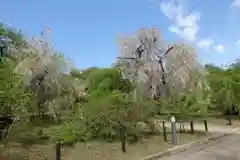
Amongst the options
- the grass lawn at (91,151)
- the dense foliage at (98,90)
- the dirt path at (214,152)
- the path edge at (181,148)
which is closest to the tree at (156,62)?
the dense foliage at (98,90)

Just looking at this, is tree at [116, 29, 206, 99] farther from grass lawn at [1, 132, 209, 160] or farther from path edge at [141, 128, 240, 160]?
grass lawn at [1, 132, 209, 160]

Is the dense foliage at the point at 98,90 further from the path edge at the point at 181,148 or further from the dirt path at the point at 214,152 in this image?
the dirt path at the point at 214,152

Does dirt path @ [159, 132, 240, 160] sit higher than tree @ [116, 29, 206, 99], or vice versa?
tree @ [116, 29, 206, 99]

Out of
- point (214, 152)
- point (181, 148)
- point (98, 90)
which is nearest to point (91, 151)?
point (181, 148)

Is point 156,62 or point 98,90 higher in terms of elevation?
point 156,62

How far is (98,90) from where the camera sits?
69.1ft

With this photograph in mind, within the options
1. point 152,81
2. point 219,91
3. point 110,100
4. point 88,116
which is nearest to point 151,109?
point 110,100

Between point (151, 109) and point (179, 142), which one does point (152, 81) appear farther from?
point (179, 142)

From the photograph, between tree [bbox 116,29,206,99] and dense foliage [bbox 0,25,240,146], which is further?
tree [bbox 116,29,206,99]

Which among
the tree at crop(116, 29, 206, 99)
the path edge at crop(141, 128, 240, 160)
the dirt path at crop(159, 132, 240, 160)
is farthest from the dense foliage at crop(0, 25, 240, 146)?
the dirt path at crop(159, 132, 240, 160)

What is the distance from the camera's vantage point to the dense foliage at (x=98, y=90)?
46.8 feet

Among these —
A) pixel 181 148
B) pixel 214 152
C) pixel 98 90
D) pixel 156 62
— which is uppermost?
pixel 156 62

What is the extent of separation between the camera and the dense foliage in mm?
14266

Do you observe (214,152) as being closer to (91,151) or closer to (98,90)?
(91,151)
